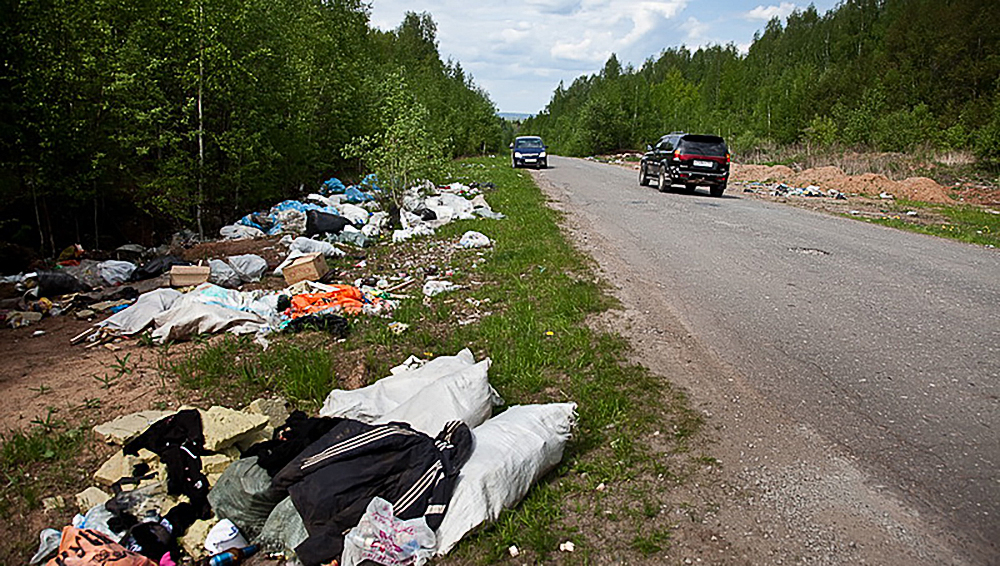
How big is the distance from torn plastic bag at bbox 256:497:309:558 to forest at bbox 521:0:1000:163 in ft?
108

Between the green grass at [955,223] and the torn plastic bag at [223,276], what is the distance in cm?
1263

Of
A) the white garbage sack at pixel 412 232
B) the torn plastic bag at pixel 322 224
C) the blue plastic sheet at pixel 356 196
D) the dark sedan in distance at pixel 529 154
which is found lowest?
the white garbage sack at pixel 412 232

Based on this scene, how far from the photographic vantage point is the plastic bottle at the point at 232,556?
10.6 feet

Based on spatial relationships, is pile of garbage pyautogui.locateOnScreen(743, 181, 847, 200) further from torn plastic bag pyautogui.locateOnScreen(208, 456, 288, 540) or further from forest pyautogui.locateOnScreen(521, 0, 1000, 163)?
torn plastic bag pyautogui.locateOnScreen(208, 456, 288, 540)

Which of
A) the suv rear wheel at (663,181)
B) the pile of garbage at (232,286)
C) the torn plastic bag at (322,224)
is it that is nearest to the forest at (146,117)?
the pile of garbage at (232,286)

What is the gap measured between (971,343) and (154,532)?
21.5 feet

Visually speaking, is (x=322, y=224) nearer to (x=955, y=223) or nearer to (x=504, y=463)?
(x=504, y=463)

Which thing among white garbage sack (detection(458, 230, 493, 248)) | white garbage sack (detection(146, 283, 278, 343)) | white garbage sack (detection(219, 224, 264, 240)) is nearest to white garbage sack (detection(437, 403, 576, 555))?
white garbage sack (detection(146, 283, 278, 343))

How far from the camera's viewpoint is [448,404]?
13.2 ft

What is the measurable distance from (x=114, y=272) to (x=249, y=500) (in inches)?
297

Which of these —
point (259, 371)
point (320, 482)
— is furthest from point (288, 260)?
point (320, 482)

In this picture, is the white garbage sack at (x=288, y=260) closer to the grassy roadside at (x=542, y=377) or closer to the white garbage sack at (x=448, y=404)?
the grassy roadside at (x=542, y=377)

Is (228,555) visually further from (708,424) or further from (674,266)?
(674,266)

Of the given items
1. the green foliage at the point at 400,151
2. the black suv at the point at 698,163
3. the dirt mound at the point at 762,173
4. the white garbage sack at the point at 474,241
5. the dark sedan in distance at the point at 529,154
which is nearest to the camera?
the white garbage sack at the point at 474,241
